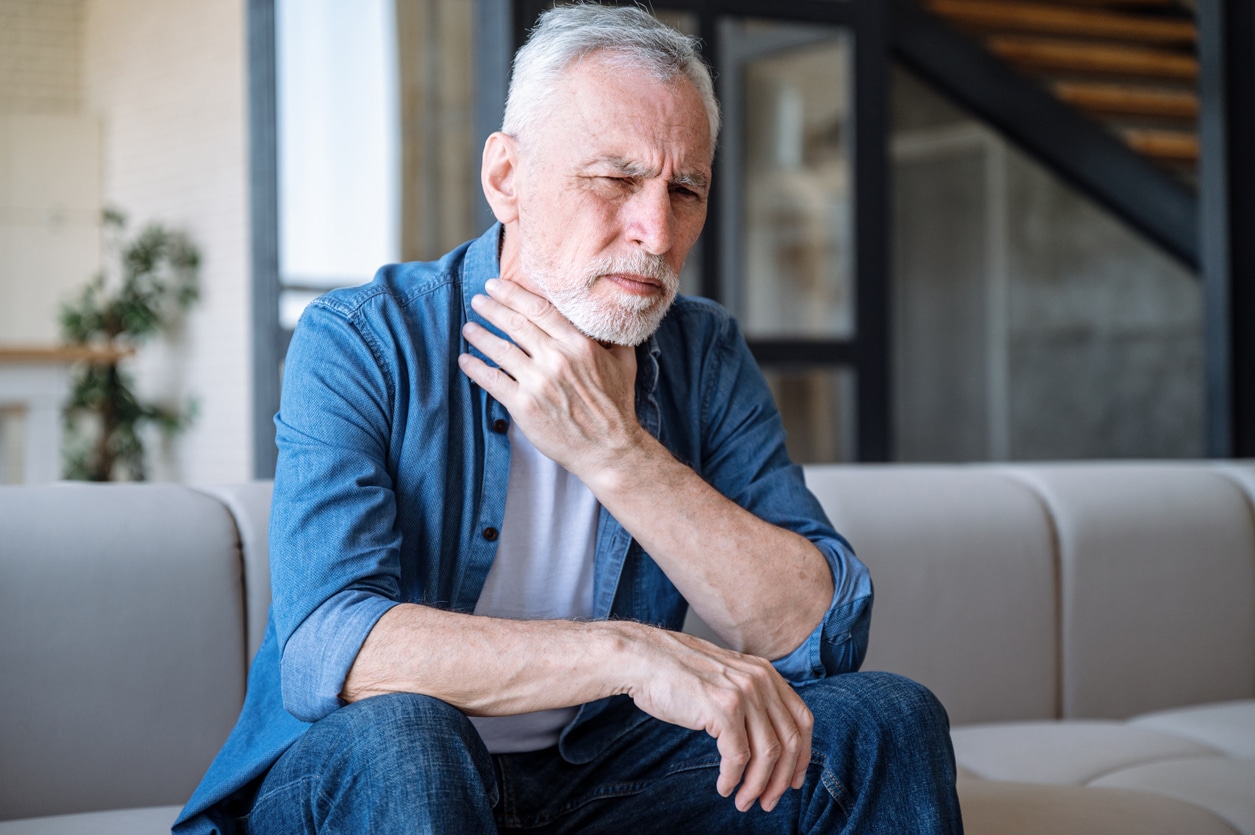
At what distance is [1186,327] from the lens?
6051 millimetres

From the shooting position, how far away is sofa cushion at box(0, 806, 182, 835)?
1472 mm

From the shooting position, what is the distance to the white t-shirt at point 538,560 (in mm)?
1441

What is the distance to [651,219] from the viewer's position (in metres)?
1.39

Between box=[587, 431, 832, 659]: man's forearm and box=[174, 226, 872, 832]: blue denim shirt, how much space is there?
0.04 metres

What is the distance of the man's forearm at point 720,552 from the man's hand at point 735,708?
19 cm

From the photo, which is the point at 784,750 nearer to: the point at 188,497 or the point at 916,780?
the point at 916,780

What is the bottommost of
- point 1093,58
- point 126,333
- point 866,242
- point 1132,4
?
point 126,333

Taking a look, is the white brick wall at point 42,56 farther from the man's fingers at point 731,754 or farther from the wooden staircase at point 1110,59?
the man's fingers at point 731,754

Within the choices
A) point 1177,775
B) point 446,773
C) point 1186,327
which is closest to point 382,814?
point 446,773

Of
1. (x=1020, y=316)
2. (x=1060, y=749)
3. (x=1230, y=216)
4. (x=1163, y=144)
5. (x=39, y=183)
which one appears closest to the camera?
(x=1060, y=749)

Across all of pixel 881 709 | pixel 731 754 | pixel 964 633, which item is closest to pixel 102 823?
pixel 731 754

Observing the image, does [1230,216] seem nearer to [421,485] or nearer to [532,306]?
[532,306]

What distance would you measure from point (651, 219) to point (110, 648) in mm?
911

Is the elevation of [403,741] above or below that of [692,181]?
below
